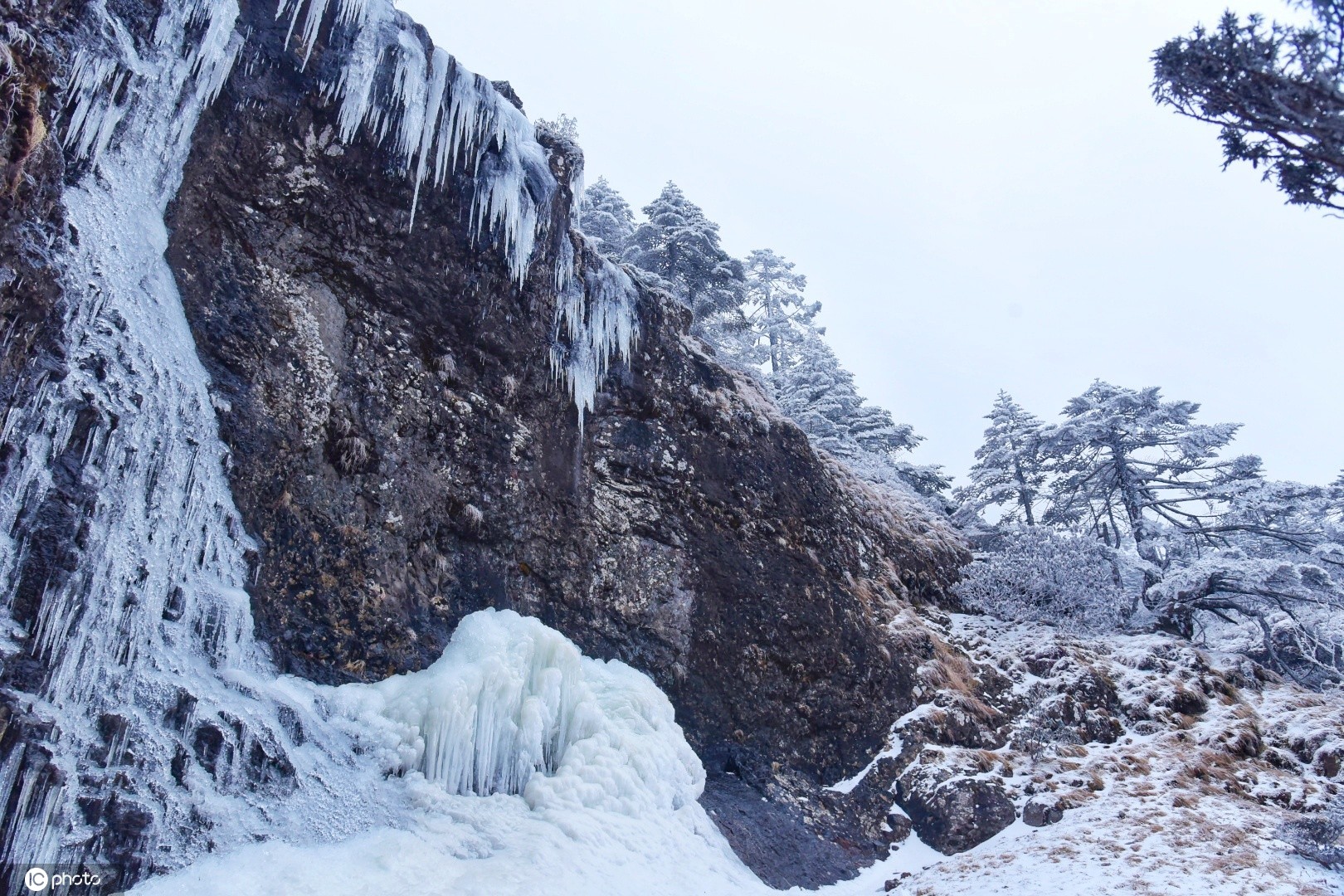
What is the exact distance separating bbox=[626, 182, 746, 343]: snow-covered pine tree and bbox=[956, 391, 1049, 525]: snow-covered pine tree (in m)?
9.49

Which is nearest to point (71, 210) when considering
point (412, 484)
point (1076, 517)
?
point (412, 484)

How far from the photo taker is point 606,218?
26.7 metres

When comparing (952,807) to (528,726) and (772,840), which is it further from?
(528,726)

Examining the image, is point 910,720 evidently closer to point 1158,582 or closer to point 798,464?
point 798,464

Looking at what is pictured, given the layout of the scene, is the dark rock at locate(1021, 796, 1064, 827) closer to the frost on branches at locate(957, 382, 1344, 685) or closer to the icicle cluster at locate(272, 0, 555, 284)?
the frost on branches at locate(957, 382, 1344, 685)

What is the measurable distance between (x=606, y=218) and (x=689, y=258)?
189 inches

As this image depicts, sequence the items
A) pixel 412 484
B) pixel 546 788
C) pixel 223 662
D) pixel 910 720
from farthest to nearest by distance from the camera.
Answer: pixel 910 720 < pixel 412 484 < pixel 546 788 < pixel 223 662

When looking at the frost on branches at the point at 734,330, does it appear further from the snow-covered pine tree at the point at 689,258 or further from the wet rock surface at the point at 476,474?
the wet rock surface at the point at 476,474

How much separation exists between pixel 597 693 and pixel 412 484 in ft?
11.6

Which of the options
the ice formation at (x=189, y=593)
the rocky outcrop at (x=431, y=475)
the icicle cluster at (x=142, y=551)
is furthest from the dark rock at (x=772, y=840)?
the icicle cluster at (x=142, y=551)

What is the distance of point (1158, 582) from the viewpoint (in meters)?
15.8

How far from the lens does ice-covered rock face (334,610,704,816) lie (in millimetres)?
7281

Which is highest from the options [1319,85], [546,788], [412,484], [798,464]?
[1319,85]

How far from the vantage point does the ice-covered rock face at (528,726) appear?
23.9 feet
